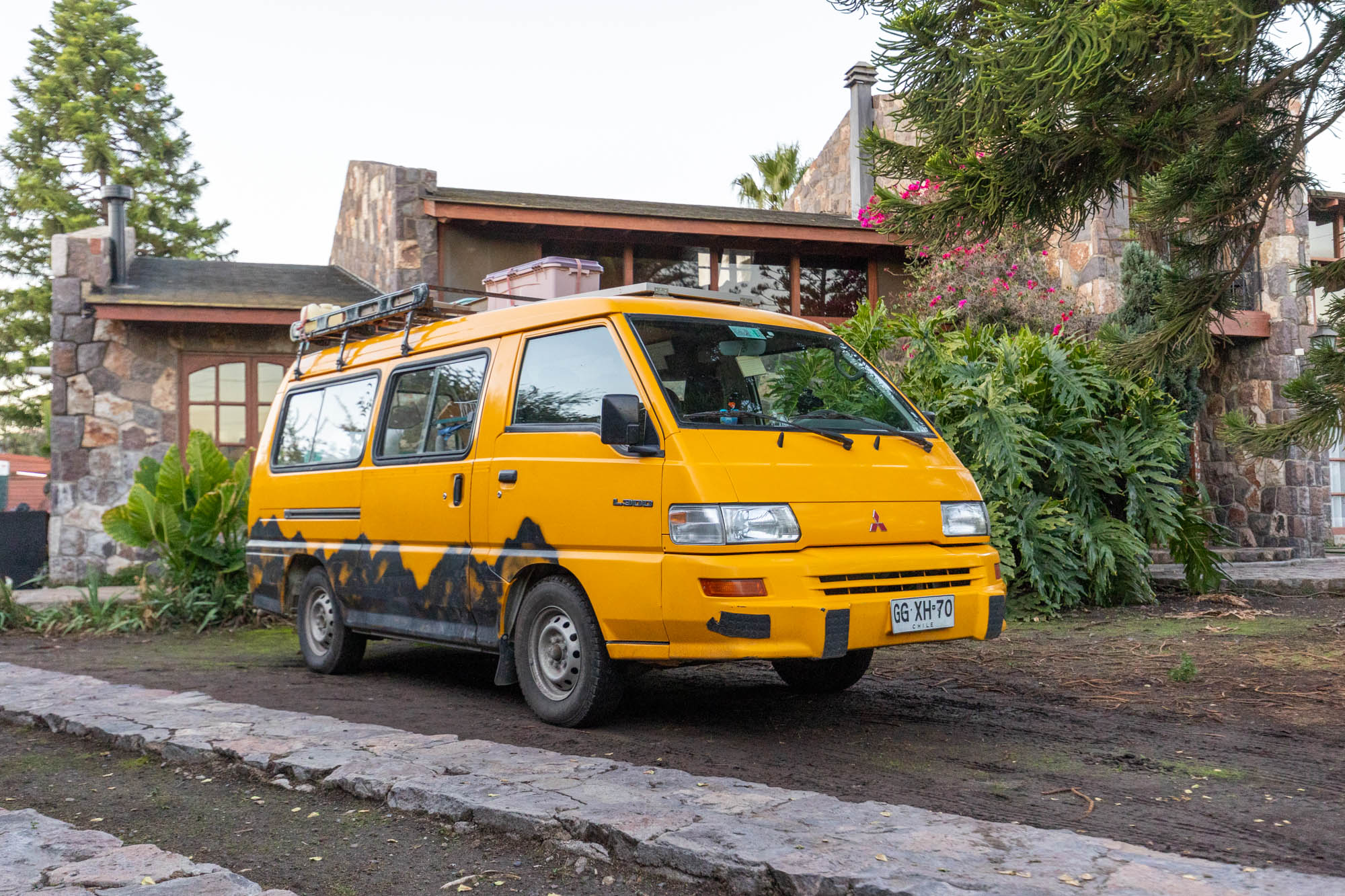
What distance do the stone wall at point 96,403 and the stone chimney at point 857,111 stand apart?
10.9 meters

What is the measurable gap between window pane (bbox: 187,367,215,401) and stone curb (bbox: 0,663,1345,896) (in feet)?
29.1

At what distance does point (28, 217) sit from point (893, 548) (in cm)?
3082

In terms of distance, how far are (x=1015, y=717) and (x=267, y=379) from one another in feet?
35.4

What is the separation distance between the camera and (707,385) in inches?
204

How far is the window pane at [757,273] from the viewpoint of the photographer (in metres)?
16.0

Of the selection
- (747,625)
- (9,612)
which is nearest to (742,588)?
(747,625)

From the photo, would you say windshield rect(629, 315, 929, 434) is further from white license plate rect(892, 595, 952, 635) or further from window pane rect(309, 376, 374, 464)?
window pane rect(309, 376, 374, 464)

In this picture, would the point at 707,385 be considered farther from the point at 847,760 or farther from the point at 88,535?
the point at 88,535

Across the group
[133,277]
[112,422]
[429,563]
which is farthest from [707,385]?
[133,277]

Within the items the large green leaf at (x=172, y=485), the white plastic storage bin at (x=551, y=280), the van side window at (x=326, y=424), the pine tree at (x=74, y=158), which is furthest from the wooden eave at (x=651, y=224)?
the pine tree at (x=74, y=158)

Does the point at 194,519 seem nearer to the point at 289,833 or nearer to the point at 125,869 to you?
the point at 289,833

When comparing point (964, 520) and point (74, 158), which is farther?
point (74, 158)

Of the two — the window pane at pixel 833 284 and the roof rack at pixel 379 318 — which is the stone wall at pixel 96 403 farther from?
the window pane at pixel 833 284

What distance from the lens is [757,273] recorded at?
53.2 feet
